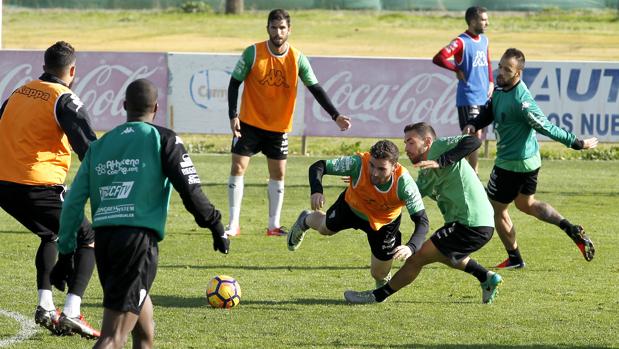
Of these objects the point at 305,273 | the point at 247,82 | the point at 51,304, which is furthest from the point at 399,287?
the point at 247,82

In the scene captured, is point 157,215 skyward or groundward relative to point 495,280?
skyward

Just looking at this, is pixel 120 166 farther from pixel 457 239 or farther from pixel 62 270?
pixel 457 239

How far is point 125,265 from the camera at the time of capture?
601cm

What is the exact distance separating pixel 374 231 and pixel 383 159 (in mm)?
1178

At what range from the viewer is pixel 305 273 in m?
10.3

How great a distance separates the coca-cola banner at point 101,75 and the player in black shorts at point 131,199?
44.9ft

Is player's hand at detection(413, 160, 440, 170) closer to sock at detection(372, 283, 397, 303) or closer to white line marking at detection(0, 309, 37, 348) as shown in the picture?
sock at detection(372, 283, 397, 303)

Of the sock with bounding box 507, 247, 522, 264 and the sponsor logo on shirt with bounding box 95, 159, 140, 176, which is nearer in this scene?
the sponsor logo on shirt with bounding box 95, 159, 140, 176

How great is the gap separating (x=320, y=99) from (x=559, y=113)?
8.40 meters

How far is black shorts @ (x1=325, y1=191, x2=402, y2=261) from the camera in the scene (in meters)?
9.27

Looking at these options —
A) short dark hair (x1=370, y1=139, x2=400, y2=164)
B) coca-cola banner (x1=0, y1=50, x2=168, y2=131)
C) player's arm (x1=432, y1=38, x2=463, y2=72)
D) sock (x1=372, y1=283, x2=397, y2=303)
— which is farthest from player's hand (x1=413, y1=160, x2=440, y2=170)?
coca-cola banner (x1=0, y1=50, x2=168, y2=131)

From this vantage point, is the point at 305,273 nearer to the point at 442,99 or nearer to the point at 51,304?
the point at 51,304

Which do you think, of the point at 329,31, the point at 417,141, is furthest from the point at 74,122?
the point at 329,31

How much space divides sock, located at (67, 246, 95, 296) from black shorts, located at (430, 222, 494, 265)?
8.17 feet
